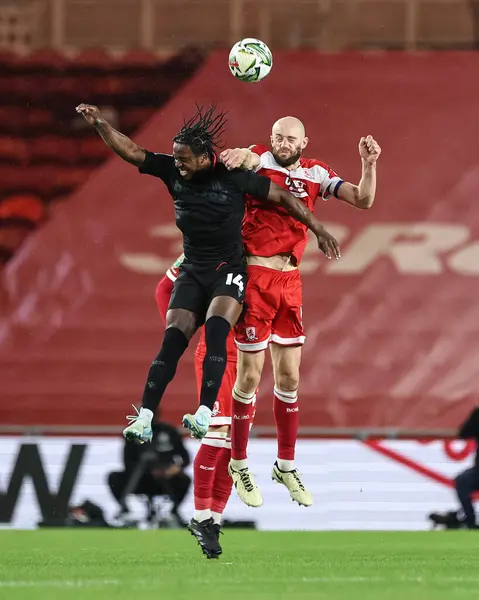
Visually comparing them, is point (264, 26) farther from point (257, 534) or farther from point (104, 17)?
point (257, 534)

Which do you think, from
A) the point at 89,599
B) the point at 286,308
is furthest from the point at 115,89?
the point at 89,599

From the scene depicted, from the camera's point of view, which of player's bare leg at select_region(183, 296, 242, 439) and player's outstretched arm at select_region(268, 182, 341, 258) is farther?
Answer: player's outstretched arm at select_region(268, 182, 341, 258)

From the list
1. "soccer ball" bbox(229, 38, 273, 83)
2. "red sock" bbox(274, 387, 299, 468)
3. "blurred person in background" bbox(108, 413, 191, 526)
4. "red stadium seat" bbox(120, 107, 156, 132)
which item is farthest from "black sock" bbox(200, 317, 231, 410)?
"red stadium seat" bbox(120, 107, 156, 132)

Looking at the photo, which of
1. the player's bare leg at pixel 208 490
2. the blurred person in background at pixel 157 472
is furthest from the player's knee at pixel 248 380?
the blurred person in background at pixel 157 472

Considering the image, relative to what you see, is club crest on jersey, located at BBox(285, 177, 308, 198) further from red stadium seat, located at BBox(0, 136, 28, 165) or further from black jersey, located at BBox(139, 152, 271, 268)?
red stadium seat, located at BBox(0, 136, 28, 165)

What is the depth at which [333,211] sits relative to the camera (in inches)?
647

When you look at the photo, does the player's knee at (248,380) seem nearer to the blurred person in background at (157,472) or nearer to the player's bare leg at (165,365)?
the player's bare leg at (165,365)

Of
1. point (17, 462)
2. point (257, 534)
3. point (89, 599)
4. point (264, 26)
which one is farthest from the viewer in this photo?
point (264, 26)

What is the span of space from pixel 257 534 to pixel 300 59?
23.7ft

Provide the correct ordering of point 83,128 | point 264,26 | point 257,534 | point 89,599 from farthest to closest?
1. point 83,128
2. point 264,26
3. point 257,534
4. point 89,599

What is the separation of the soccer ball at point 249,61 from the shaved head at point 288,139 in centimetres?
31

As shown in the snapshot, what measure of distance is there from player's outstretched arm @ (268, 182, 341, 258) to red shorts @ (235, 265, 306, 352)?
1.61 feet

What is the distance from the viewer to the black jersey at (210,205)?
764 centimetres

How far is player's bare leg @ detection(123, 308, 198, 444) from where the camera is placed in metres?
7.11
